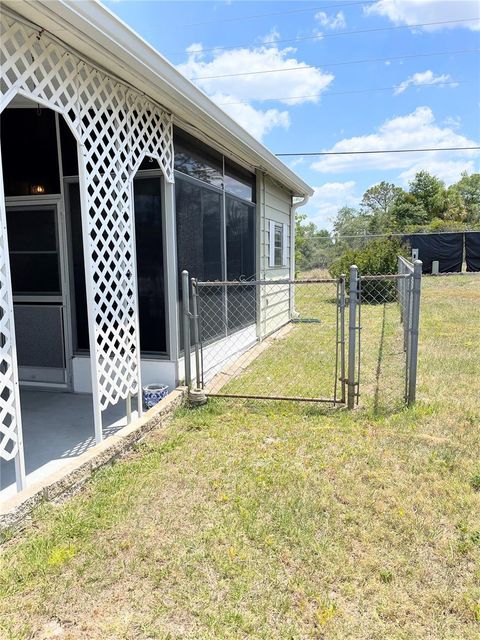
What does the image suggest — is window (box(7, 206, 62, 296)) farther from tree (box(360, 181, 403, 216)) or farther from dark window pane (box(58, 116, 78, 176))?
tree (box(360, 181, 403, 216))

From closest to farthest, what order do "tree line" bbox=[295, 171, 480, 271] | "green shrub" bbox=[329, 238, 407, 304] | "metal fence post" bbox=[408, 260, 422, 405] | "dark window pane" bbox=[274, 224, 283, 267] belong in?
"metal fence post" bbox=[408, 260, 422, 405]
"dark window pane" bbox=[274, 224, 283, 267]
"green shrub" bbox=[329, 238, 407, 304]
"tree line" bbox=[295, 171, 480, 271]

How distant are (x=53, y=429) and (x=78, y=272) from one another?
1.63 meters

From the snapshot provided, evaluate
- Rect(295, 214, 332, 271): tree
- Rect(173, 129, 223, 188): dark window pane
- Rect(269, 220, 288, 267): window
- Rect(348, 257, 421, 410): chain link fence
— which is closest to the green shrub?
Rect(348, 257, 421, 410): chain link fence

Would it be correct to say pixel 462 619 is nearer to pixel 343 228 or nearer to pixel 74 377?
pixel 74 377

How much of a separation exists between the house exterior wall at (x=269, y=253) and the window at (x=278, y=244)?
0.02 metres

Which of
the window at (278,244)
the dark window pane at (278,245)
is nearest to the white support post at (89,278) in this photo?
the window at (278,244)

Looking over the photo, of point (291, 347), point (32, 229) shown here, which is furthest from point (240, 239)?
point (32, 229)

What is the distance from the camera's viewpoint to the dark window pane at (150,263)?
442cm

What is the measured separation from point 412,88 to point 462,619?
21.7 metres

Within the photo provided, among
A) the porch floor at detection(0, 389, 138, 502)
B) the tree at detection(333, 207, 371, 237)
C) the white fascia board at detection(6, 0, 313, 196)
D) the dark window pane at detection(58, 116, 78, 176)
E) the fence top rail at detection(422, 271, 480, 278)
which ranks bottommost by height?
the porch floor at detection(0, 389, 138, 502)

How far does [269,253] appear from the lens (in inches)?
318

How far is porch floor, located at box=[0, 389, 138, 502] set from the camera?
3053 millimetres

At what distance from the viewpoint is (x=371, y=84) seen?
19266 millimetres

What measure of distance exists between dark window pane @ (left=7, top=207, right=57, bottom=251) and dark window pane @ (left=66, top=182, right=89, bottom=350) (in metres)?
0.20
